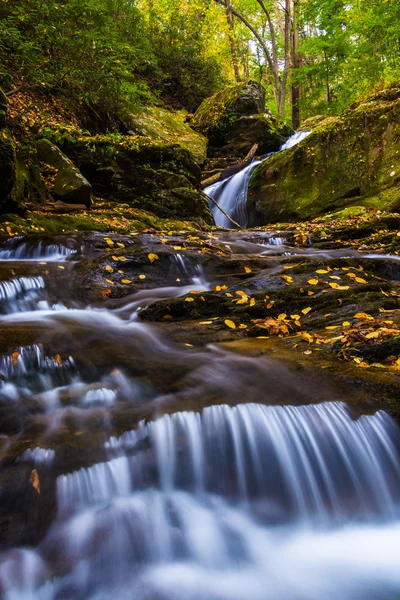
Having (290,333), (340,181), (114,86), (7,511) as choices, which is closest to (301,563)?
(7,511)

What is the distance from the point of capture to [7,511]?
185 cm

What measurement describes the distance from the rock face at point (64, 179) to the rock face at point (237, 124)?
9.00 meters

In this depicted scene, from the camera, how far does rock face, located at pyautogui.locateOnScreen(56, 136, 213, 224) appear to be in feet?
30.5

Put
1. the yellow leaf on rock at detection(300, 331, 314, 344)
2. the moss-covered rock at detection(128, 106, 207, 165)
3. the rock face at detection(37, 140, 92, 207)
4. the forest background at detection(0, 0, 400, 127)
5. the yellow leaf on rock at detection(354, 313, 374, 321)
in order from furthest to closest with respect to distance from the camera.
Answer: the moss-covered rock at detection(128, 106, 207, 165) → the rock face at detection(37, 140, 92, 207) → the forest background at detection(0, 0, 400, 127) → the yellow leaf on rock at detection(354, 313, 374, 321) → the yellow leaf on rock at detection(300, 331, 314, 344)

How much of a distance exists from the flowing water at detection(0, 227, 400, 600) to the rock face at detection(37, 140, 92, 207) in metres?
5.47

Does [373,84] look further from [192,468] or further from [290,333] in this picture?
[192,468]

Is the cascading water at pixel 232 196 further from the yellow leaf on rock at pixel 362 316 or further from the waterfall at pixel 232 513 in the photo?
the waterfall at pixel 232 513

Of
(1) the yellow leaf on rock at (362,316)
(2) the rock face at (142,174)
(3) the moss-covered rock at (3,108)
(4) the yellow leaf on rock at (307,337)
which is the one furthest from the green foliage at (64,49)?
(1) the yellow leaf on rock at (362,316)

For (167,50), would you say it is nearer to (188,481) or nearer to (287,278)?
(287,278)

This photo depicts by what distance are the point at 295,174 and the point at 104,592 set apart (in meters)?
11.7

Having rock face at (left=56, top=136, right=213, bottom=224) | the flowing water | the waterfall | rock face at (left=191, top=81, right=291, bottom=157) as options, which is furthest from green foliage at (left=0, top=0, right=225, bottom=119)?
rock face at (left=191, top=81, right=291, bottom=157)

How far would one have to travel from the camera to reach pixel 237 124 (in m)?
15.9

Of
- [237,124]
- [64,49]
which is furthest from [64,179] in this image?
[237,124]

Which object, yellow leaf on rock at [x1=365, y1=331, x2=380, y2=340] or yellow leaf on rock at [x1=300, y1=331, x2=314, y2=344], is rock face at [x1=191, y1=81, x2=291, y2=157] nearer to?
yellow leaf on rock at [x1=300, y1=331, x2=314, y2=344]
